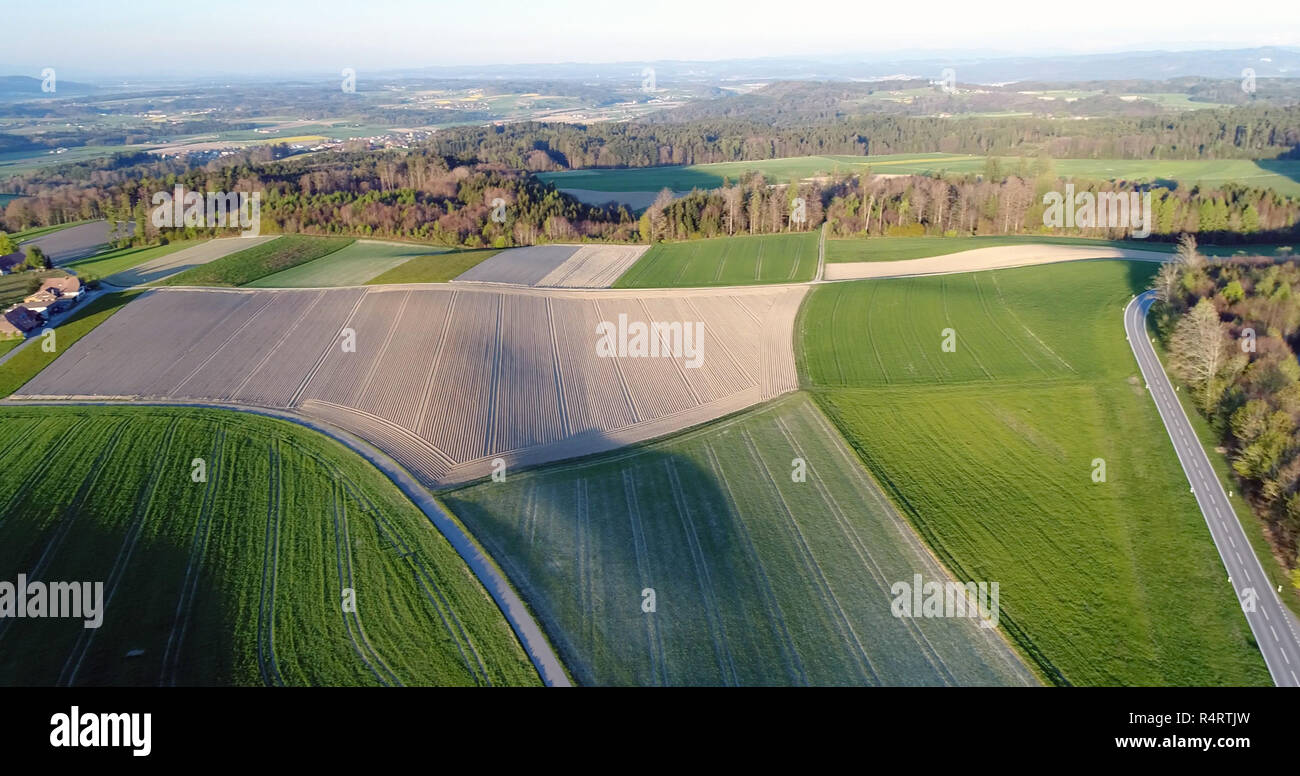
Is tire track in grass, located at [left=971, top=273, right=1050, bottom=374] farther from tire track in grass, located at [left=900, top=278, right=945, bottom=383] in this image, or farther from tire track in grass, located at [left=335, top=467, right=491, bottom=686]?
tire track in grass, located at [left=335, top=467, right=491, bottom=686]

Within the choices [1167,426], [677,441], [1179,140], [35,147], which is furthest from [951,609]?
[35,147]

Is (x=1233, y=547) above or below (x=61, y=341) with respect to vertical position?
below

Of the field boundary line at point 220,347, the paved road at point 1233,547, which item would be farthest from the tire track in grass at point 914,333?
the field boundary line at point 220,347

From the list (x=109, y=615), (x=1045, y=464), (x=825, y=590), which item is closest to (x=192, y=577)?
(x=109, y=615)

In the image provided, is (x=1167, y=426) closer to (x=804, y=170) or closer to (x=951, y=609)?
(x=951, y=609)

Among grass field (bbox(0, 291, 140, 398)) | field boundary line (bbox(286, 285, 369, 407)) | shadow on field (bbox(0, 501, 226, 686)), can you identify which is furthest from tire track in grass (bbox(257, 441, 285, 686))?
grass field (bbox(0, 291, 140, 398))

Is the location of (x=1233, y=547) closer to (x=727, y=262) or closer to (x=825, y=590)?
(x=825, y=590)
